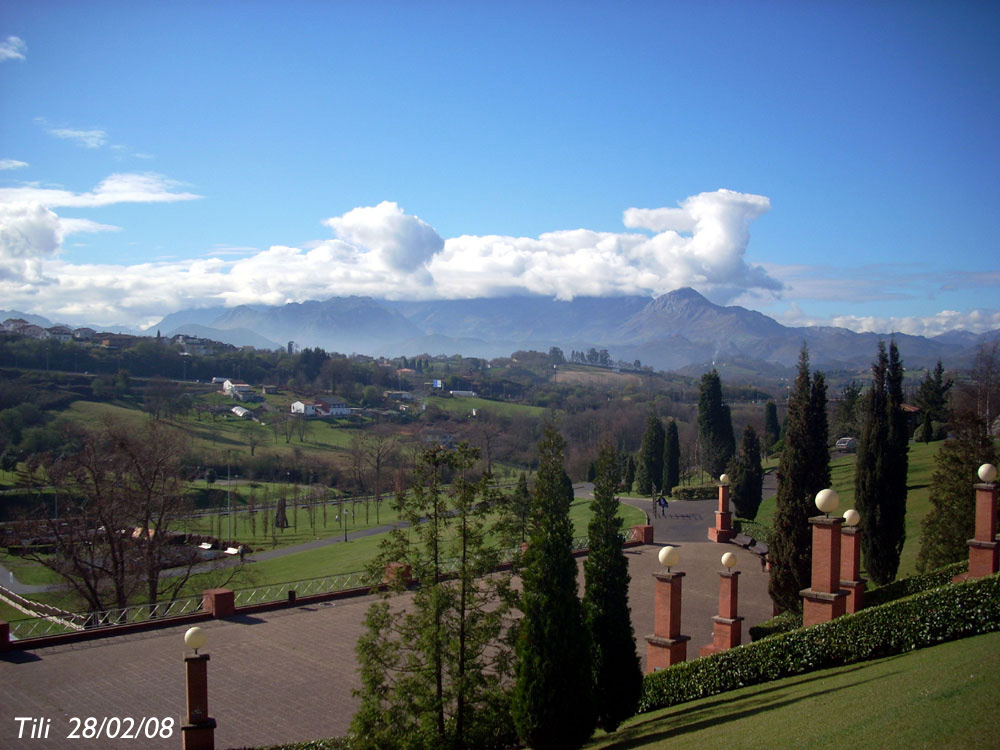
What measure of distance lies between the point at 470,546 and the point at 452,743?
2.15 metres

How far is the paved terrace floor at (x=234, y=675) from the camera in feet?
34.8

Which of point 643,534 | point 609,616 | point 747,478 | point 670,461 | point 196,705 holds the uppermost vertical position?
point 609,616

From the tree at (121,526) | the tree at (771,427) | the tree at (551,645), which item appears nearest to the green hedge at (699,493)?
the tree at (771,427)

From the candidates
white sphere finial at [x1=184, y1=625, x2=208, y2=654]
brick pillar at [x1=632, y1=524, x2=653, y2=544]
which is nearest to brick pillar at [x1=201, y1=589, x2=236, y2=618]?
white sphere finial at [x1=184, y1=625, x2=208, y2=654]

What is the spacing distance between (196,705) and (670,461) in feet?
113

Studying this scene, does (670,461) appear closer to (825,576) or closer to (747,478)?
(747,478)

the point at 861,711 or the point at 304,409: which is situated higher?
the point at 861,711

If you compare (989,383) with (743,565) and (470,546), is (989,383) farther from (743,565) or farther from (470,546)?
(470,546)

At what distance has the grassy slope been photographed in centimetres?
2101

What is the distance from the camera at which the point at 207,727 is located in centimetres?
903

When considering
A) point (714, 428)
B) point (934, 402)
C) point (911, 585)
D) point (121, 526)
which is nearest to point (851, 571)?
point (911, 585)

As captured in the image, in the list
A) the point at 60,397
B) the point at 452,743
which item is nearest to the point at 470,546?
the point at 452,743

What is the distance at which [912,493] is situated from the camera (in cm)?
2683

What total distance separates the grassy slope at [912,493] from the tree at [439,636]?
12004 millimetres
